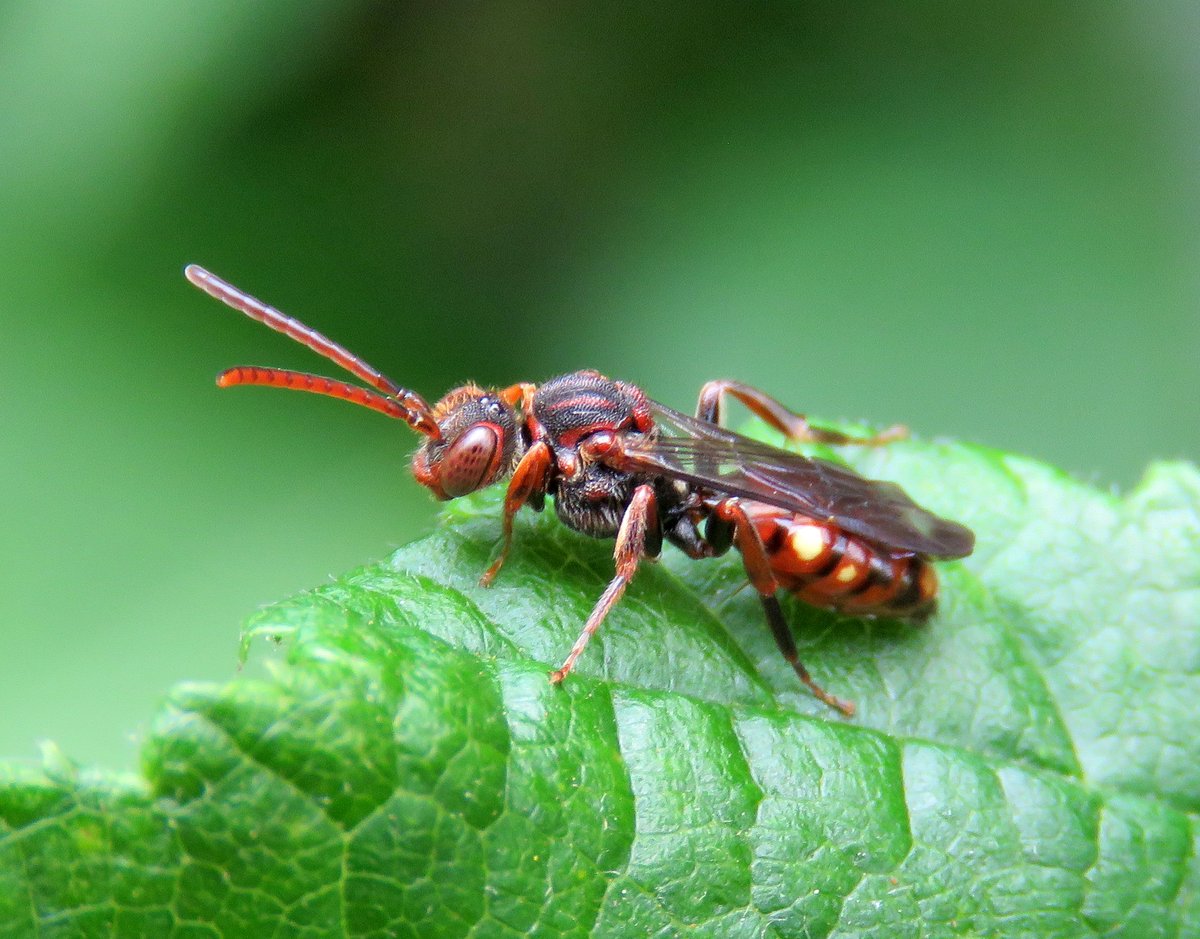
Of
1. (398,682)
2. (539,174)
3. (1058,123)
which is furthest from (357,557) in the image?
(1058,123)

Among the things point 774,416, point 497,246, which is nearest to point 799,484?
point 774,416

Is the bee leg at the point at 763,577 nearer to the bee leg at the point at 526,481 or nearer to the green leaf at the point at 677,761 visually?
the green leaf at the point at 677,761

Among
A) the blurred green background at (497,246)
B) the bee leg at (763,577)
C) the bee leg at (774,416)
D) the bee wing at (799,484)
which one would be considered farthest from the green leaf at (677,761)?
the blurred green background at (497,246)

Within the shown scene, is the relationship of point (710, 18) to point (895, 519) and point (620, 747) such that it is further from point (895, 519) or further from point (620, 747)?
point (620, 747)

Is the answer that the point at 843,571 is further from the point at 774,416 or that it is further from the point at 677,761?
the point at 677,761

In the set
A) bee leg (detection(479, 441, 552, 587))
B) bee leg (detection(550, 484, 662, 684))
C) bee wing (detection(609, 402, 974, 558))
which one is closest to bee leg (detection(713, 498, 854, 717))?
bee wing (detection(609, 402, 974, 558))
